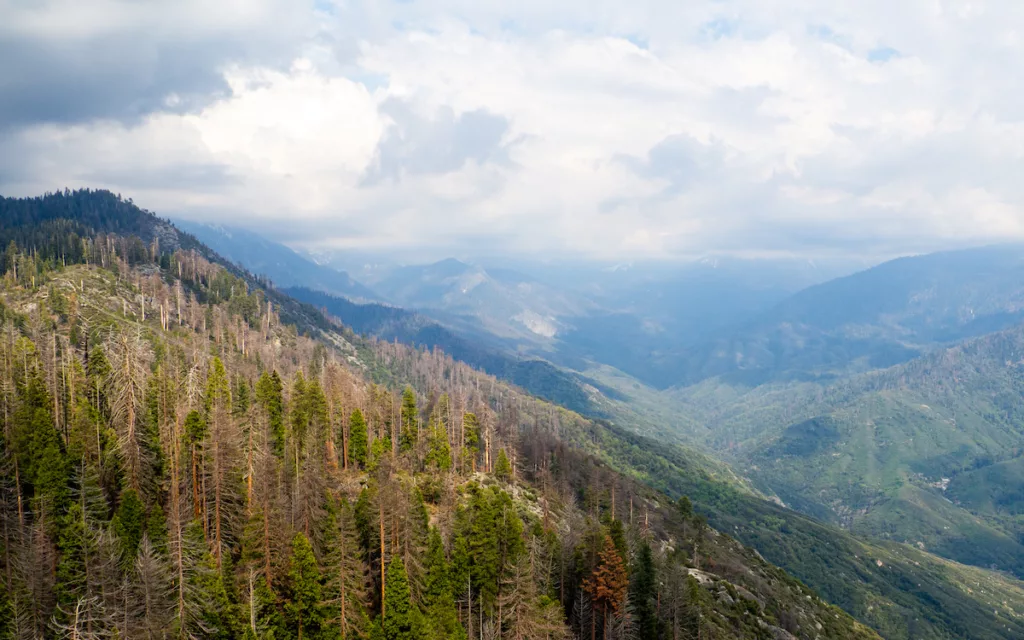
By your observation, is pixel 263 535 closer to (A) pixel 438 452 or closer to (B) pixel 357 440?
(B) pixel 357 440

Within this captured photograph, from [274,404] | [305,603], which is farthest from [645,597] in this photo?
[274,404]

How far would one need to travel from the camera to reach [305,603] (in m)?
48.8

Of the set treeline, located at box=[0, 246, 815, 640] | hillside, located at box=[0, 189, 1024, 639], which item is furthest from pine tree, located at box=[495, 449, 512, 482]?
treeline, located at box=[0, 246, 815, 640]

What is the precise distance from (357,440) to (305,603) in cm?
3848

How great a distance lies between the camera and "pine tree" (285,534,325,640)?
160 feet

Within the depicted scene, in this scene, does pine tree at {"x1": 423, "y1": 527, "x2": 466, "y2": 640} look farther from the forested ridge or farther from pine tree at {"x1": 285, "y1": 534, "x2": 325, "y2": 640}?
pine tree at {"x1": 285, "y1": 534, "x2": 325, "y2": 640}

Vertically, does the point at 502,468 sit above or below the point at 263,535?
below

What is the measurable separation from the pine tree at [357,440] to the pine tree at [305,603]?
35999 mm

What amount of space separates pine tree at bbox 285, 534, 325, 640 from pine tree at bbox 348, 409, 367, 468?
118ft

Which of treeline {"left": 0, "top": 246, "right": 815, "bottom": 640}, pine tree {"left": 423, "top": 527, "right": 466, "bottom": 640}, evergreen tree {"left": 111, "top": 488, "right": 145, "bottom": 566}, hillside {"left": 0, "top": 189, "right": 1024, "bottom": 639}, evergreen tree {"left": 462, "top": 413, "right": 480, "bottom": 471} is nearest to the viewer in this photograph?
treeline {"left": 0, "top": 246, "right": 815, "bottom": 640}

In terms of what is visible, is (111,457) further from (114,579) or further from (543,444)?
(543,444)

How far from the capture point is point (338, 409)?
298 ft

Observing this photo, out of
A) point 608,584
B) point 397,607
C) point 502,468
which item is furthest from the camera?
point 502,468

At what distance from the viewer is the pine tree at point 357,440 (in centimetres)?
8600
